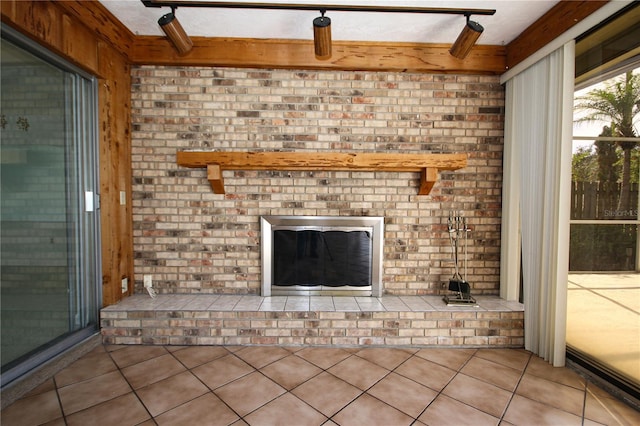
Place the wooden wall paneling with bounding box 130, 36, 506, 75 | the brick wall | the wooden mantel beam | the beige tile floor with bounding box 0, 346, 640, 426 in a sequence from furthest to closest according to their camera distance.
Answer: the brick wall < the wooden wall paneling with bounding box 130, 36, 506, 75 < the wooden mantel beam < the beige tile floor with bounding box 0, 346, 640, 426

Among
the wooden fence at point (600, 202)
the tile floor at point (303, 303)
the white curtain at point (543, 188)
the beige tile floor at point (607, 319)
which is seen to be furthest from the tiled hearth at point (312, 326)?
the wooden fence at point (600, 202)

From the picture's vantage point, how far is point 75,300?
2.20 metres

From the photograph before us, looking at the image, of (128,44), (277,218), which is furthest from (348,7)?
(128,44)

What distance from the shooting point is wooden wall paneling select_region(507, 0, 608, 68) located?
1.90 m

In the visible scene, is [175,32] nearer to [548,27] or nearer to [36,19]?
[36,19]

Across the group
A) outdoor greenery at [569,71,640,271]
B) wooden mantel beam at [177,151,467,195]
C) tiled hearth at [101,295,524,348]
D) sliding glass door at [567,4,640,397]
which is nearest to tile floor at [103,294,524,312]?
tiled hearth at [101,295,524,348]

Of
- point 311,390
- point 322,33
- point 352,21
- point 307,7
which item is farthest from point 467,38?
point 311,390

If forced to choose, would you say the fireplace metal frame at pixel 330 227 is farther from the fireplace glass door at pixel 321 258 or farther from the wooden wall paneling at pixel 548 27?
the wooden wall paneling at pixel 548 27

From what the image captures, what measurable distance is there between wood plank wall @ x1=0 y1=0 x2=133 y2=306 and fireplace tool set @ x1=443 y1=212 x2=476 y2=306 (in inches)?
114

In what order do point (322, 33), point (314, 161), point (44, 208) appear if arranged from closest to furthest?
point (44, 208) → point (322, 33) → point (314, 161)

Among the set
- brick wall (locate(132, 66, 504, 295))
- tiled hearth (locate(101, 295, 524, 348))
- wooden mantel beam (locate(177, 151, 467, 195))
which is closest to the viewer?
tiled hearth (locate(101, 295, 524, 348))

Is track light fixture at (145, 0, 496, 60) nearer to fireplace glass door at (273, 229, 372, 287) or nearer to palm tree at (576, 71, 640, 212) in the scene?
palm tree at (576, 71, 640, 212)

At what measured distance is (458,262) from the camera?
9.19ft

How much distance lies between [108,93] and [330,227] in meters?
2.20
